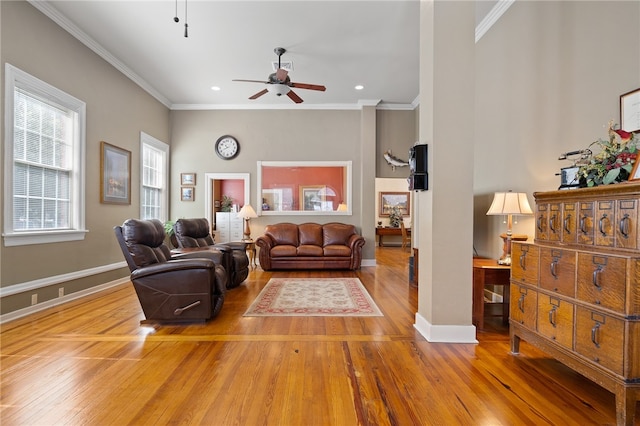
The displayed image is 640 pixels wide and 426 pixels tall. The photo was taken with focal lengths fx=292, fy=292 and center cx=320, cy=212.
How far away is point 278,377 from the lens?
200 cm

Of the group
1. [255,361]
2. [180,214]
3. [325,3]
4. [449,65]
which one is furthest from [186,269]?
[180,214]

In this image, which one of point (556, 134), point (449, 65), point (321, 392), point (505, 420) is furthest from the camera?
point (556, 134)

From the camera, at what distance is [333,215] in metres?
6.74

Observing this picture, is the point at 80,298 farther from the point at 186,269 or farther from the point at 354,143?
the point at 354,143

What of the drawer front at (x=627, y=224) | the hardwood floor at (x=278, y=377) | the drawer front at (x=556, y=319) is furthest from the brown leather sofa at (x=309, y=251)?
the drawer front at (x=627, y=224)

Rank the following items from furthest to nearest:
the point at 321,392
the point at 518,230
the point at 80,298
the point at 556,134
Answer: the point at 80,298, the point at 518,230, the point at 556,134, the point at 321,392

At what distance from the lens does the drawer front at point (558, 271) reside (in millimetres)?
1808

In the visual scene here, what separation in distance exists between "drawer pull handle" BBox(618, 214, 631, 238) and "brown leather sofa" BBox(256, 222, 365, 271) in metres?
4.43

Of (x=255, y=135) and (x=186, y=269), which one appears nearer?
(x=186, y=269)

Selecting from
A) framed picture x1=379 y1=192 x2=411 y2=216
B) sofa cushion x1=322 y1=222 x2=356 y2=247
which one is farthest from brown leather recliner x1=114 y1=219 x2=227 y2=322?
framed picture x1=379 y1=192 x2=411 y2=216

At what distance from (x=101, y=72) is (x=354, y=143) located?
15.6ft

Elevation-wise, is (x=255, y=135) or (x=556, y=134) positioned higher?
(x=255, y=135)

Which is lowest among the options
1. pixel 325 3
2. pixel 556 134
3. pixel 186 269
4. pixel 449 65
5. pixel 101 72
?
pixel 186 269

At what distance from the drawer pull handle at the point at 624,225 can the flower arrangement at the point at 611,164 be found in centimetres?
28
